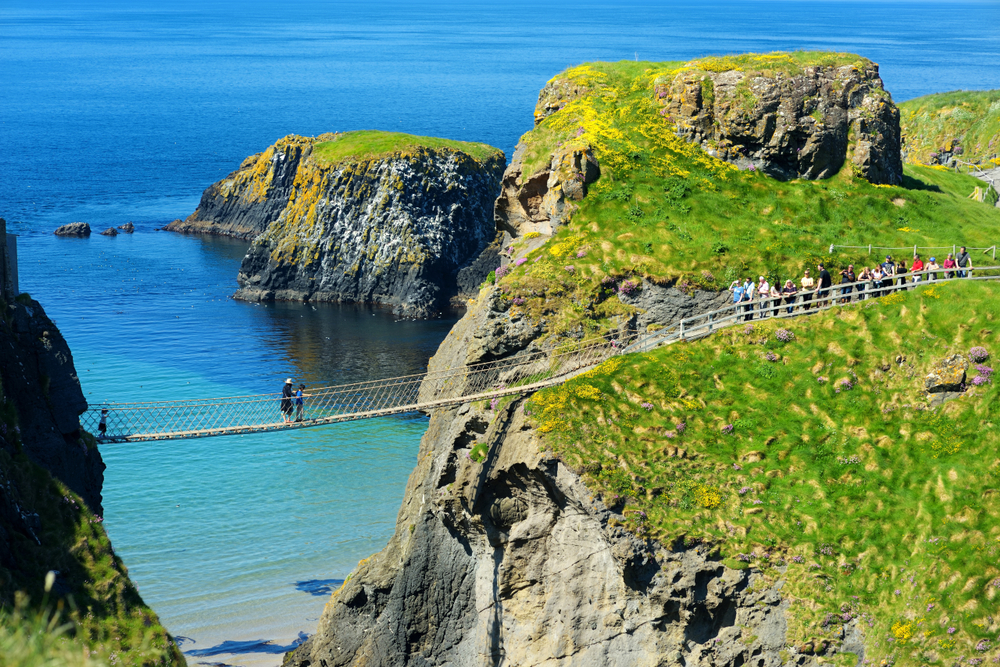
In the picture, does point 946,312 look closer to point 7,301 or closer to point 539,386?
point 539,386

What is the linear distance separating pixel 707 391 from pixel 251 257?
6930cm

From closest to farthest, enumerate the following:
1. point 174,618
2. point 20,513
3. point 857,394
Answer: point 20,513 → point 857,394 → point 174,618

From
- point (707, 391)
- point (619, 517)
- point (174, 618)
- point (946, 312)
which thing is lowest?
point (174, 618)

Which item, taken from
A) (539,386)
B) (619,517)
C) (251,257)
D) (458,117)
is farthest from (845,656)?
(458,117)

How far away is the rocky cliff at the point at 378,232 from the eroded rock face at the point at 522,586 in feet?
173

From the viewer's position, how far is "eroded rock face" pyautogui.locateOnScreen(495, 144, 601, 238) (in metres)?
42.4

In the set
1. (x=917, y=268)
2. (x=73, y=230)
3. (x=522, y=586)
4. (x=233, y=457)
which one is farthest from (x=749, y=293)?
(x=73, y=230)

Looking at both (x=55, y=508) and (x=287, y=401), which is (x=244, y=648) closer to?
(x=287, y=401)

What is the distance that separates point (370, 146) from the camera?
9762cm

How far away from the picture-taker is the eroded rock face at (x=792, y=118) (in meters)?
44.5

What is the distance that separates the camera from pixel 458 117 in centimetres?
17188

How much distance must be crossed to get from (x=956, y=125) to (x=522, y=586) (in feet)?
209

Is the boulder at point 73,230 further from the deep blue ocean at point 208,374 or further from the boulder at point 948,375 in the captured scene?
the boulder at point 948,375

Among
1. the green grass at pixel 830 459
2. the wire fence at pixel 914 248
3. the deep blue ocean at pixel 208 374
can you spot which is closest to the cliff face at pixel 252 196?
the deep blue ocean at pixel 208 374
